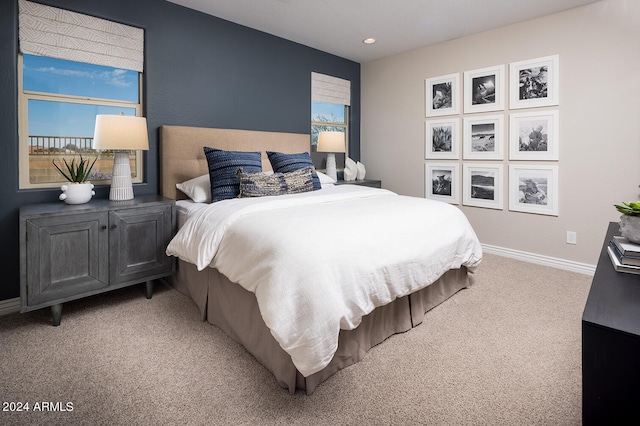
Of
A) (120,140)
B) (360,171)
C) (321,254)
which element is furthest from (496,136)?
(120,140)

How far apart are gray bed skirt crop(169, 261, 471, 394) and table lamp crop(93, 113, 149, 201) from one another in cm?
76

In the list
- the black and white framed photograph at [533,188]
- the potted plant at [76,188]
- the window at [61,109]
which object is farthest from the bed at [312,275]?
the black and white framed photograph at [533,188]

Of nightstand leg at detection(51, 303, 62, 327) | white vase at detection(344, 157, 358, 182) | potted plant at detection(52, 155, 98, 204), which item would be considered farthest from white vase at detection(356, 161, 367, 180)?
nightstand leg at detection(51, 303, 62, 327)

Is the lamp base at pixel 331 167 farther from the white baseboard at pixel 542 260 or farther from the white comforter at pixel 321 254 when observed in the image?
the white baseboard at pixel 542 260

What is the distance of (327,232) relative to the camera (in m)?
1.81

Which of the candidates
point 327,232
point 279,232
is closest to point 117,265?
point 279,232

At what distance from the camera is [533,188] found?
3680 mm

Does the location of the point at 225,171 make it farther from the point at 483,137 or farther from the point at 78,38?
the point at 483,137

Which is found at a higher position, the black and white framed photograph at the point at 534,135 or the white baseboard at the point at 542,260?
the black and white framed photograph at the point at 534,135

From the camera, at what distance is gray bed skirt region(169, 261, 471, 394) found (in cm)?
169

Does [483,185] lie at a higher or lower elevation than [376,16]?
lower

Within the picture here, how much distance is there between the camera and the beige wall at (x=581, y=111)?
307 centimetres

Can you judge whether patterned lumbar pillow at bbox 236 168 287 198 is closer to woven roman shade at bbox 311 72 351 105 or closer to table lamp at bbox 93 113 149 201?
table lamp at bbox 93 113 149 201

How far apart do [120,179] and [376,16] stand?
2.83 metres
